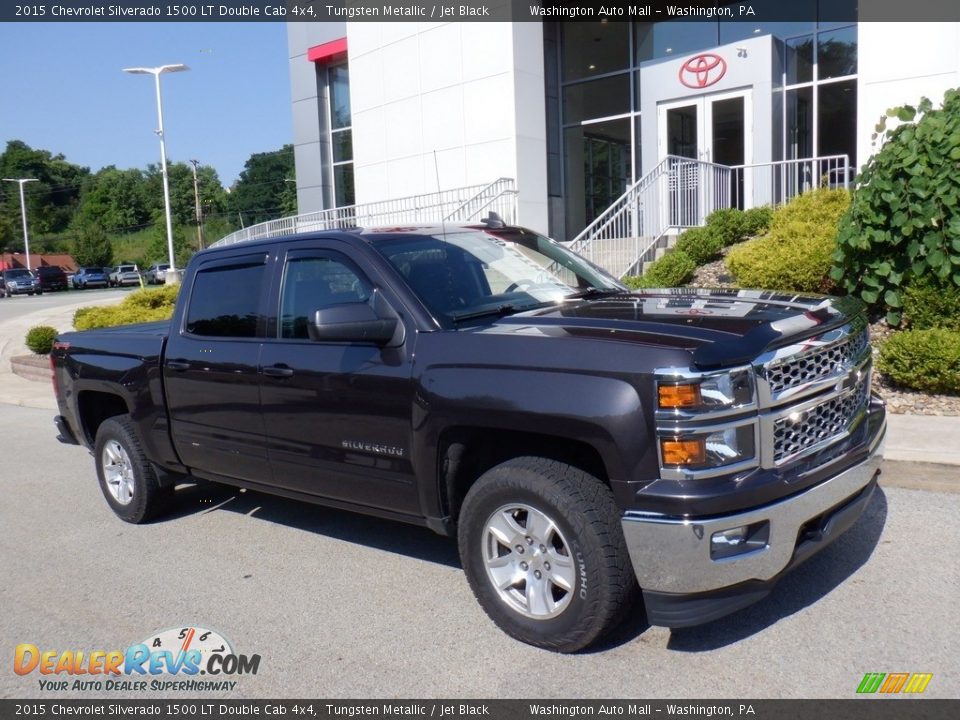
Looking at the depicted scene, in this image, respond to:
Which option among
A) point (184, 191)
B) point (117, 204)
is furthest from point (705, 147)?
point (117, 204)

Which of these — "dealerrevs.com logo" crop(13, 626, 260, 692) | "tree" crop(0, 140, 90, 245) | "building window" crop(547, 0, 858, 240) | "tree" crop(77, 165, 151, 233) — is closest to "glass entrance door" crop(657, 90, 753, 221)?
"building window" crop(547, 0, 858, 240)

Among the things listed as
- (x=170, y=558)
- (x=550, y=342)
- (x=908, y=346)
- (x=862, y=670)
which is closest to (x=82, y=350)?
(x=170, y=558)

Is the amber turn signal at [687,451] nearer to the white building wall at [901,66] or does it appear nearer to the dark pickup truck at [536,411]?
the dark pickup truck at [536,411]

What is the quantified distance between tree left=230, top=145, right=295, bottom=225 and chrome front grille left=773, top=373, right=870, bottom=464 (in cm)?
11443

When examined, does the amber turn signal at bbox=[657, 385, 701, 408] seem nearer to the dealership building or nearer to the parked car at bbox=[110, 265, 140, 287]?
the dealership building

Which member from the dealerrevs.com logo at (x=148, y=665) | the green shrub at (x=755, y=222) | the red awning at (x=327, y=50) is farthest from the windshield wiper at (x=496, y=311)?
the red awning at (x=327, y=50)

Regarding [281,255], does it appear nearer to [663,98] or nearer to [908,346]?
[908,346]

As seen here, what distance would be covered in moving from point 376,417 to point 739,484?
1833 millimetres

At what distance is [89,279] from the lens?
194 ft

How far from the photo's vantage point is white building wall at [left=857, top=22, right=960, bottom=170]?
1350 cm

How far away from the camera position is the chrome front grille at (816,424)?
3.55 m

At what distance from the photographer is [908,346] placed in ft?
24.9

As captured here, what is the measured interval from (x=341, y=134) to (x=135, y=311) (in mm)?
11486

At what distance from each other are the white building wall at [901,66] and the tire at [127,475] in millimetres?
11979
